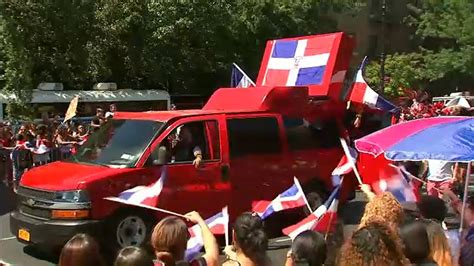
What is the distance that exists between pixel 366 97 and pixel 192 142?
2980mm

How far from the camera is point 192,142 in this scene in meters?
9.12

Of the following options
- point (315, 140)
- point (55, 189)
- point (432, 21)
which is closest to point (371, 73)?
point (432, 21)

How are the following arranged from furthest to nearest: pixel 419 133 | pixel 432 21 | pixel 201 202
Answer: pixel 432 21, pixel 201 202, pixel 419 133

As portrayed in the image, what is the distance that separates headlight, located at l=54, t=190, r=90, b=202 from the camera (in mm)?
8180

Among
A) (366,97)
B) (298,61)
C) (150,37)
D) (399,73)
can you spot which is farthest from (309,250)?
(399,73)

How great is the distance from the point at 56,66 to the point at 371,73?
15.0 metres

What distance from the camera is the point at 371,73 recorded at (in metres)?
33.3

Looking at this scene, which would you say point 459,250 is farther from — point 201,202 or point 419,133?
point 201,202

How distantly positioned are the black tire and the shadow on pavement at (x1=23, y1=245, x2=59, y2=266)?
33.1 inches

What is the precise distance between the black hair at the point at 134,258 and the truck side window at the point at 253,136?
561 cm

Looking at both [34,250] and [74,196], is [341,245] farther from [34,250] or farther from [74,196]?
[34,250]

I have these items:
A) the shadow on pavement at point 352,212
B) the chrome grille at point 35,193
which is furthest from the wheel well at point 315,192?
the chrome grille at point 35,193

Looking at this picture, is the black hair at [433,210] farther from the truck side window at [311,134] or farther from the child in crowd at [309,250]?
the truck side window at [311,134]

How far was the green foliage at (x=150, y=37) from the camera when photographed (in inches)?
995
